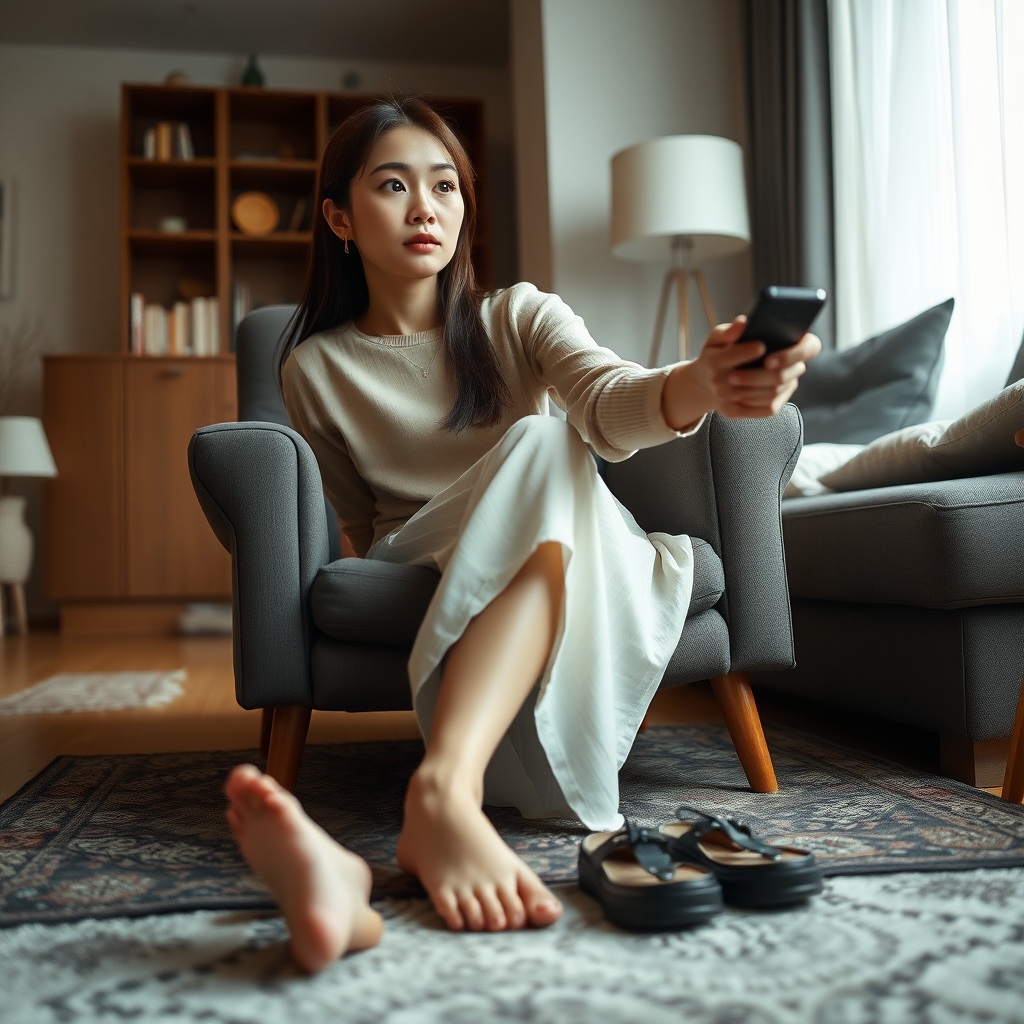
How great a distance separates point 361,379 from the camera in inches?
59.8

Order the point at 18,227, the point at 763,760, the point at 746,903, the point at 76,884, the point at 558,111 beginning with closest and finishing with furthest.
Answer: the point at 746,903 < the point at 76,884 < the point at 763,760 < the point at 558,111 < the point at 18,227

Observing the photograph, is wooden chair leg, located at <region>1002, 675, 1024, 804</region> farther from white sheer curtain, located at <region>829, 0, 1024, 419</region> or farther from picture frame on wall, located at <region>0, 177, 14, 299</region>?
picture frame on wall, located at <region>0, 177, 14, 299</region>

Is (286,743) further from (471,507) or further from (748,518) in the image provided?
(748,518)

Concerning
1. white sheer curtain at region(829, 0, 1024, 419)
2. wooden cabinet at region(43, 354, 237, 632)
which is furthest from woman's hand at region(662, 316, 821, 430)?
wooden cabinet at region(43, 354, 237, 632)

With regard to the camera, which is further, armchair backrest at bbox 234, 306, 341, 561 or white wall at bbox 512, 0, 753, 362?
white wall at bbox 512, 0, 753, 362

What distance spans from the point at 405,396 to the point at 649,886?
832 mm

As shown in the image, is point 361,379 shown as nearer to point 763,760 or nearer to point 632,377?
point 632,377

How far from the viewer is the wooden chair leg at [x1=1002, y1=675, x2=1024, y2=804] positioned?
1.25m

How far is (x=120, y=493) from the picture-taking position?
14.1 feet

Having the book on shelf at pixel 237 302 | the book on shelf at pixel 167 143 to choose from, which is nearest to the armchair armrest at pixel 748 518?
the book on shelf at pixel 237 302

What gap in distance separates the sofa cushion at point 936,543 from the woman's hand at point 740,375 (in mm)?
557

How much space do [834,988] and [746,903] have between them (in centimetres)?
17

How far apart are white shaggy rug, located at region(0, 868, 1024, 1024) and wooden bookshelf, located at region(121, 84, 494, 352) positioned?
3.83m

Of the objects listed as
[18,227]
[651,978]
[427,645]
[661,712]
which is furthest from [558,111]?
[651,978]
